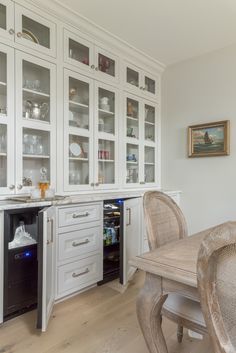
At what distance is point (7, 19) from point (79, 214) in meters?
1.64

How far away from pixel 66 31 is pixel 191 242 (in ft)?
7.08

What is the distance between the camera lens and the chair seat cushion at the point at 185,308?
1134 mm

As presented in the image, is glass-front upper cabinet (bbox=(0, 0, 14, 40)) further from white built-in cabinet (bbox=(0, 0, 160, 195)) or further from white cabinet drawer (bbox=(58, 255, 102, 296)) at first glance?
white cabinet drawer (bbox=(58, 255, 102, 296))

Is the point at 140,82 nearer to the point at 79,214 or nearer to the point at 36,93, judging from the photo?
the point at 36,93

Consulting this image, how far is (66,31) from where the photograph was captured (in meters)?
2.35

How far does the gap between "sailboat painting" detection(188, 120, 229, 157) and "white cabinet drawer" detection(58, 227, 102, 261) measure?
1.57 meters

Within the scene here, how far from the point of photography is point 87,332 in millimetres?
1704

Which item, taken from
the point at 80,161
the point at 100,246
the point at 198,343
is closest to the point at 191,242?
the point at 198,343

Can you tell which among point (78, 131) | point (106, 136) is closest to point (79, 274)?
point (78, 131)

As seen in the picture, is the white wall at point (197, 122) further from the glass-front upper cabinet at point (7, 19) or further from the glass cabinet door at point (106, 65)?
the glass-front upper cabinet at point (7, 19)

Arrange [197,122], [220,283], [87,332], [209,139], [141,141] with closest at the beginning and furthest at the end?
[220,283]
[87,332]
[209,139]
[197,122]
[141,141]

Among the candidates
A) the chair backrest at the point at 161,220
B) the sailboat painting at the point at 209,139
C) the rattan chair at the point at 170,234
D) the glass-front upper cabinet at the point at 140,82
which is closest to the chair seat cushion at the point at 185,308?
the rattan chair at the point at 170,234

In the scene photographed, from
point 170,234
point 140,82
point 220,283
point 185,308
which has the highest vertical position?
point 140,82

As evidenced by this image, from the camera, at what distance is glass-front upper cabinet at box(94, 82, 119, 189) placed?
8.79 ft
